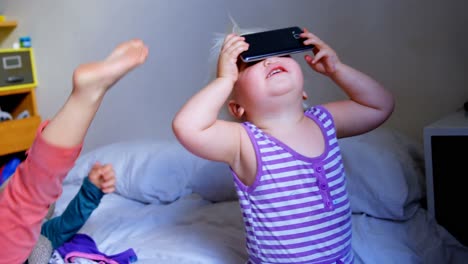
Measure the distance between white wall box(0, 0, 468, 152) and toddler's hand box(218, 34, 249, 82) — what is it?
0.72 metres

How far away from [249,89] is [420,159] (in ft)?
2.20

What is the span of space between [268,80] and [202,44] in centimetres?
102

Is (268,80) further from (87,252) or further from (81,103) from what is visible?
(87,252)

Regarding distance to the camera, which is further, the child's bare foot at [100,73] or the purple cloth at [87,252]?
the purple cloth at [87,252]

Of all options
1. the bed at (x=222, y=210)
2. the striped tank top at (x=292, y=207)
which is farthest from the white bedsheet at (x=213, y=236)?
the striped tank top at (x=292, y=207)

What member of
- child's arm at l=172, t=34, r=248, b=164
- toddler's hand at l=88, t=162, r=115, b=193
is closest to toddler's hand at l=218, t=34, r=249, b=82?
child's arm at l=172, t=34, r=248, b=164

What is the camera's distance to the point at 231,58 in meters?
0.91

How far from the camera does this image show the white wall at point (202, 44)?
1.46m

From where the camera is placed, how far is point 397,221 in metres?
1.23

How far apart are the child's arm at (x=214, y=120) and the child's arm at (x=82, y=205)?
1.04ft

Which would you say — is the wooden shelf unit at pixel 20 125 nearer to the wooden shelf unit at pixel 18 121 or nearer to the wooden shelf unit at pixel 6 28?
the wooden shelf unit at pixel 18 121

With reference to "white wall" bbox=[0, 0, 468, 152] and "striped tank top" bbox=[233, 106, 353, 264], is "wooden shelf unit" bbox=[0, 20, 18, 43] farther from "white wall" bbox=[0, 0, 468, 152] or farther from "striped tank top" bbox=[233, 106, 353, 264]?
"striped tank top" bbox=[233, 106, 353, 264]

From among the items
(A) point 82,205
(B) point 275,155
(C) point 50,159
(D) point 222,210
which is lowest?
(D) point 222,210

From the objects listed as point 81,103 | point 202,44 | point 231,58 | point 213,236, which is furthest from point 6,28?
point 81,103
